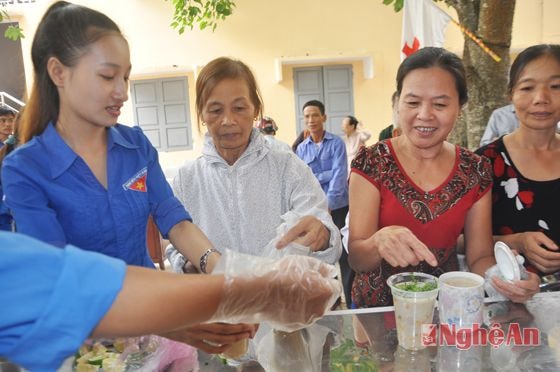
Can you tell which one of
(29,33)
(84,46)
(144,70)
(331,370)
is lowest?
(331,370)

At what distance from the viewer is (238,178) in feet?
6.05

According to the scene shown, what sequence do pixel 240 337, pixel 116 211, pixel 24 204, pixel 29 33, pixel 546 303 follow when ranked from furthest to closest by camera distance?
1. pixel 29 33
2. pixel 546 303
3. pixel 116 211
4. pixel 24 204
5. pixel 240 337

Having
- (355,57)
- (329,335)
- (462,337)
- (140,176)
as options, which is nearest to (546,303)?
(462,337)

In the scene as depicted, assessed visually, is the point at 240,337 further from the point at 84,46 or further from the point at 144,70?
the point at 144,70

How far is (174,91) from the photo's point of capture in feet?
28.8

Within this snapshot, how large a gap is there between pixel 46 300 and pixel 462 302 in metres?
0.99

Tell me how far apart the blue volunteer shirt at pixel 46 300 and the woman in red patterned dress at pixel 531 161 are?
154cm

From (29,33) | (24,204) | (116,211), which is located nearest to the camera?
(24,204)

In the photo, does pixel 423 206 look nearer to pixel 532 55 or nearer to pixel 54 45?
pixel 532 55

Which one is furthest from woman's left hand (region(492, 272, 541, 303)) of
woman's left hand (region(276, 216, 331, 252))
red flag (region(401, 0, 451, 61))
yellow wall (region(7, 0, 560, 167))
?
yellow wall (region(7, 0, 560, 167))

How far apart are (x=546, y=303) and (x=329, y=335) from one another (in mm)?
701

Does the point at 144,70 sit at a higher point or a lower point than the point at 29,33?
lower

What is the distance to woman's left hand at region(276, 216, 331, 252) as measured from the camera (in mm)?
1476

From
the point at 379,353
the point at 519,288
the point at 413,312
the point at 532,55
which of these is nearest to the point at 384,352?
the point at 379,353
